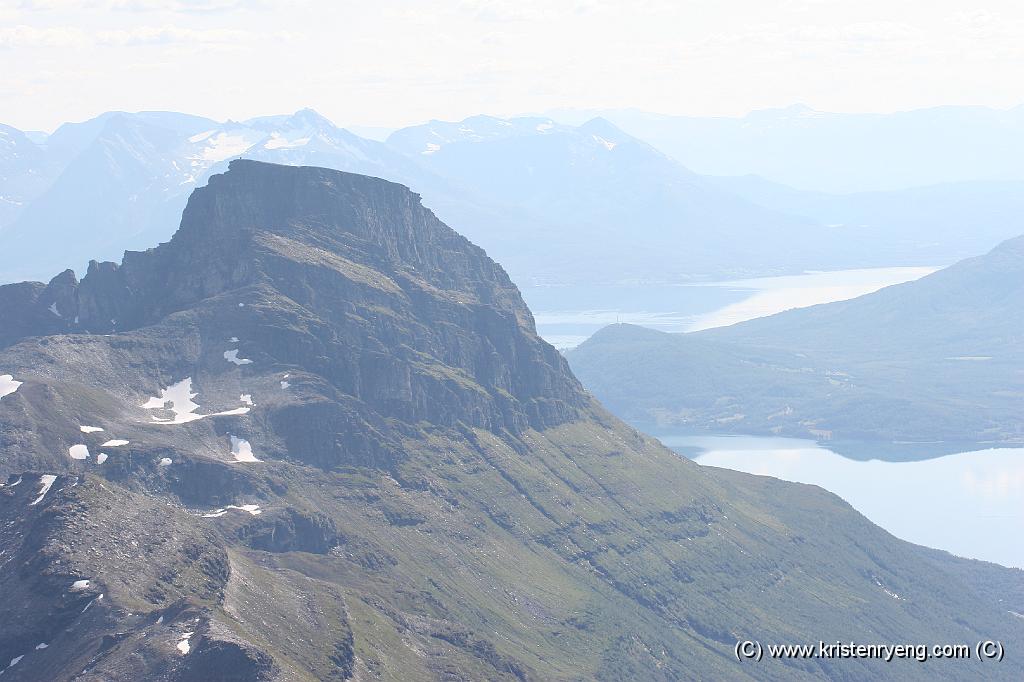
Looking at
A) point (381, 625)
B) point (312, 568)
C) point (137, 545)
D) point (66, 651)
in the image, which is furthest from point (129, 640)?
point (312, 568)

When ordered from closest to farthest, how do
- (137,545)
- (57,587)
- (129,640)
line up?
1. (129,640)
2. (57,587)
3. (137,545)

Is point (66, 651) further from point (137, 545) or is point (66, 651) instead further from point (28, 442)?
point (28, 442)

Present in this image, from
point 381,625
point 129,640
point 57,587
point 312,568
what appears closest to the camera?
point 129,640

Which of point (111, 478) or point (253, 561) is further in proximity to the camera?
point (111, 478)

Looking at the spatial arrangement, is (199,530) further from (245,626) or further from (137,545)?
(245,626)

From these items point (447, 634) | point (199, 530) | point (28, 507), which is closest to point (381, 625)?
point (447, 634)

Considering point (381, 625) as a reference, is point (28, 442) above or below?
above
